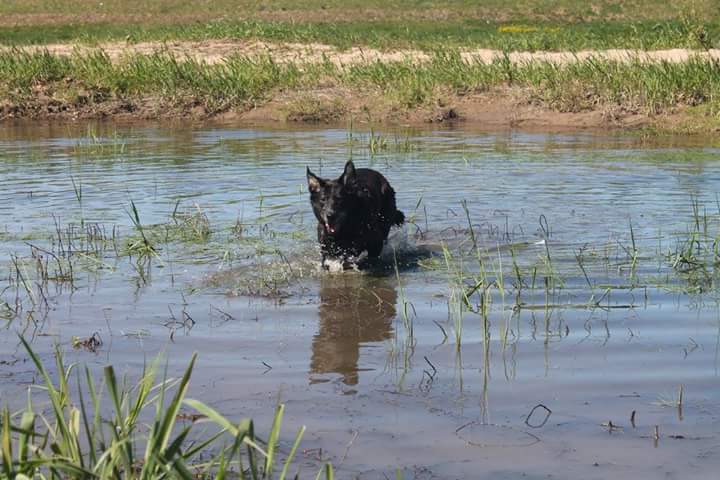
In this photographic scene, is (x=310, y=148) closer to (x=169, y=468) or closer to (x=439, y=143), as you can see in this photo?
(x=439, y=143)

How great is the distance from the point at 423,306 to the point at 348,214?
159 cm

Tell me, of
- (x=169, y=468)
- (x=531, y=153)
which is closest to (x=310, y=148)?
(x=531, y=153)

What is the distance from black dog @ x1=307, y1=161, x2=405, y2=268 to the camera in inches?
370

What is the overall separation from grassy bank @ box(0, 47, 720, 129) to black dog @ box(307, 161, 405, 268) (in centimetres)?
1075

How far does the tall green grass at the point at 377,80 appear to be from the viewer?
789 inches

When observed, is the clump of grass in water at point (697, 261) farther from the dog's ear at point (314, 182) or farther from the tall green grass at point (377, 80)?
the tall green grass at point (377, 80)

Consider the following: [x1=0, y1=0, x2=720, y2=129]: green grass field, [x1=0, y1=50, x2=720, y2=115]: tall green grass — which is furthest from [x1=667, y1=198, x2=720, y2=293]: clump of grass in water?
[x1=0, y1=50, x2=720, y2=115]: tall green grass

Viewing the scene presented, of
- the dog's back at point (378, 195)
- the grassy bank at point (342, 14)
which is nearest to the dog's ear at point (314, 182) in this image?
the dog's back at point (378, 195)

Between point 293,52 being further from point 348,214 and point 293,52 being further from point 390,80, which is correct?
point 348,214

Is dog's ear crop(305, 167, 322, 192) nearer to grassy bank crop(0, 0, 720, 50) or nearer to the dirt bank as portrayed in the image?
the dirt bank

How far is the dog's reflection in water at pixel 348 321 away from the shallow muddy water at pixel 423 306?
0.08ft

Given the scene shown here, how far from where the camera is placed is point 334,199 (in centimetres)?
935

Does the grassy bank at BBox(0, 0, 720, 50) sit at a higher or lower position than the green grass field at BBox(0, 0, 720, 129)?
higher

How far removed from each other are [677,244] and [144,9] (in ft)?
176
